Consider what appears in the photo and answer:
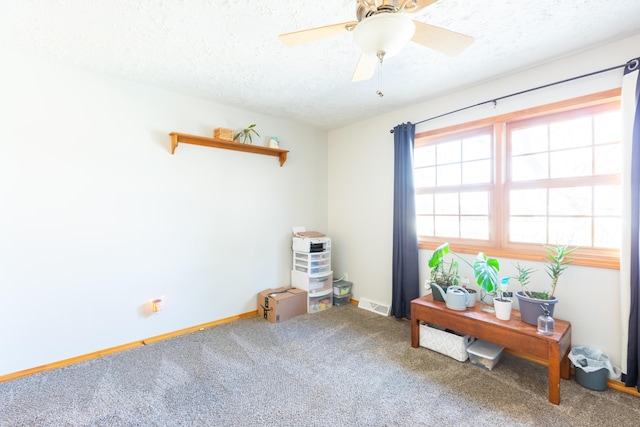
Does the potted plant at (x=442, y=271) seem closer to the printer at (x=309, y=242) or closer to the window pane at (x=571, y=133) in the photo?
the window pane at (x=571, y=133)

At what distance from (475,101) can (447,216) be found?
1154 millimetres

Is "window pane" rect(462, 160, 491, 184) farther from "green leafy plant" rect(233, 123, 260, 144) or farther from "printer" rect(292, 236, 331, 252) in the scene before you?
"green leafy plant" rect(233, 123, 260, 144)

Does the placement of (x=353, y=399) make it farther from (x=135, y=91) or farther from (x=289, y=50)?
(x=135, y=91)

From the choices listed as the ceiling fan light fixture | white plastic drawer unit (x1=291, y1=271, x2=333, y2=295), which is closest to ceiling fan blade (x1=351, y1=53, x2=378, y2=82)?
the ceiling fan light fixture

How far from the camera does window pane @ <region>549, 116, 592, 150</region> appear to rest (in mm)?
2238

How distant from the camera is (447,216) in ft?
10.1

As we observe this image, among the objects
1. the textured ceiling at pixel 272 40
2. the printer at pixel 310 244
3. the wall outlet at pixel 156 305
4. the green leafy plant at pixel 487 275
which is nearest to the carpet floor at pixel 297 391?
the wall outlet at pixel 156 305

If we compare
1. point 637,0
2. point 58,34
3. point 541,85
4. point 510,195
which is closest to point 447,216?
point 510,195

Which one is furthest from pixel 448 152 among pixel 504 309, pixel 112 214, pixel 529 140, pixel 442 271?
pixel 112 214

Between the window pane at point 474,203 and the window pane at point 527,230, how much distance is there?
262 mm

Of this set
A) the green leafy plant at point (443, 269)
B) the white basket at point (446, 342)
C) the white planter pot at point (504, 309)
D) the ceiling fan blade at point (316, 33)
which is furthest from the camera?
the green leafy plant at point (443, 269)

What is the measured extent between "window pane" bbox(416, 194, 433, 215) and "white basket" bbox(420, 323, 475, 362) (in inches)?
49.0

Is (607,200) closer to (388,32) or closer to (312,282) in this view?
(388,32)

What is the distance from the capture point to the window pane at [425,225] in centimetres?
322
